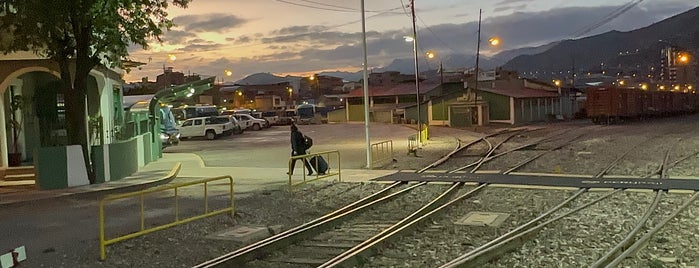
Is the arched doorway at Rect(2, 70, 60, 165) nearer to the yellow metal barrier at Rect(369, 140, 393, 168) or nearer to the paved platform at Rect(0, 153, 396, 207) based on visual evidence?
the paved platform at Rect(0, 153, 396, 207)

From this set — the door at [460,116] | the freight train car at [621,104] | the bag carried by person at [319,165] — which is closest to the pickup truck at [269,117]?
the door at [460,116]

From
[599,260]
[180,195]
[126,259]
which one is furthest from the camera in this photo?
[180,195]

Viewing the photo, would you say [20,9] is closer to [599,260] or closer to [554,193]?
[554,193]

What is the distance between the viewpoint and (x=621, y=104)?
5519 centimetres

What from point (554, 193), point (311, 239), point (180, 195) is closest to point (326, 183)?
point (180, 195)

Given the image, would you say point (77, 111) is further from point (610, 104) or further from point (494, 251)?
point (610, 104)

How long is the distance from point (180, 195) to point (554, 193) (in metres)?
8.87

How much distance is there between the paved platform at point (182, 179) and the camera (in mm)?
16875

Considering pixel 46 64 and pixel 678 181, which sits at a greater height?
pixel 46 64

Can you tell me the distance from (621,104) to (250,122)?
96.7ft

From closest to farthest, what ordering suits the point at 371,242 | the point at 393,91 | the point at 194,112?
1. the point at 371,242
2. the point at 194,112
3. the point at 393,91

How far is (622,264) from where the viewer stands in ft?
29.5

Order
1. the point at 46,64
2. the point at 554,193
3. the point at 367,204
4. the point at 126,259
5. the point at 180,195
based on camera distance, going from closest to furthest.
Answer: the point at 126,259
the point at 367,204
the point at 554,193
the point at 180,195
the point at 46,64

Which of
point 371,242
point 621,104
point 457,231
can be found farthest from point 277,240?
point 621,104
